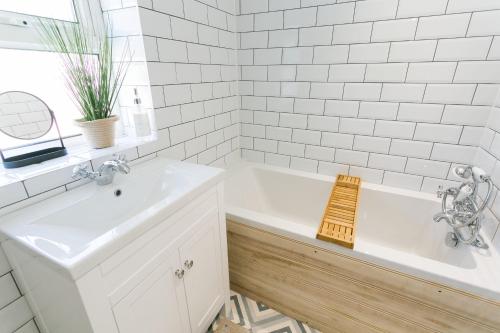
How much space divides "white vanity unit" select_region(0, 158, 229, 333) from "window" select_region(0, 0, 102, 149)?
0.43m

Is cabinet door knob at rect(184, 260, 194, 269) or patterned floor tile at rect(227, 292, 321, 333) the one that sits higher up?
cabinet door knob at rect(184, 260, 194, 269)

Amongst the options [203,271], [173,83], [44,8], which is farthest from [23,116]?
[203,271]

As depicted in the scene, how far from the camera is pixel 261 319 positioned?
143cm

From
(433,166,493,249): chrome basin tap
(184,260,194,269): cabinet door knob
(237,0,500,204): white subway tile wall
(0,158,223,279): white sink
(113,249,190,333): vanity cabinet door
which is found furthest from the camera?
(237,0,500,204): white subway tile wall

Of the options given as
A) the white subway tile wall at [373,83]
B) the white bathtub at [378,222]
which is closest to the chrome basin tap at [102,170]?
the white bathtub at [378,222]

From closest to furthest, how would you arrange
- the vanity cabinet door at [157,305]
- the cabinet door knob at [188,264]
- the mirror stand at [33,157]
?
the vanity cabinet door at [157,305] < the mirror stand at [33,157] < the cabinet door knob at [188,264]

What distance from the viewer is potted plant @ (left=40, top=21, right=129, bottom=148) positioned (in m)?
1.00

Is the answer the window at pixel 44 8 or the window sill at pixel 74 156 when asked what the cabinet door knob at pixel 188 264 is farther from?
the window at pixel 44 8

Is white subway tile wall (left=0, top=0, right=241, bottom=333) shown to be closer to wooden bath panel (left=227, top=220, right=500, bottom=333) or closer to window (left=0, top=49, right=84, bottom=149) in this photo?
window (left=0, top=49, right=84, bottom=149)

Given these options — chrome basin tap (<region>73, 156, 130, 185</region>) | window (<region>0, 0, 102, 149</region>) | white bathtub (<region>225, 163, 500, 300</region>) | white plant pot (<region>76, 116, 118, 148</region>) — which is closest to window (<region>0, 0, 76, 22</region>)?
window (<region>0, 0, 102, 149</region>)

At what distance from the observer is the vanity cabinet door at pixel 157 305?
0.78m

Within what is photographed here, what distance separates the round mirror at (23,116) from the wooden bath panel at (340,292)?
3.24 ft

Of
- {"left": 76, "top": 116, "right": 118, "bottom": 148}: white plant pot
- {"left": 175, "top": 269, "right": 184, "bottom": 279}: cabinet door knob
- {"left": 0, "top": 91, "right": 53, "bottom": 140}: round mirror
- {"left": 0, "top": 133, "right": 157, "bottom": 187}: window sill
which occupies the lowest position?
{"left": 175, "top": 269, "right": 184, "bottom": 279}: cabinet door knob

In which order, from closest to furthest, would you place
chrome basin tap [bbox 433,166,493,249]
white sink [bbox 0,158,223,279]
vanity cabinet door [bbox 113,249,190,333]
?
white sink [bbox 0,158,223,279] < vanity cabinet door [bbox 113,249,190,333] < chrome basin tap [bbox 433,166,493,249]
